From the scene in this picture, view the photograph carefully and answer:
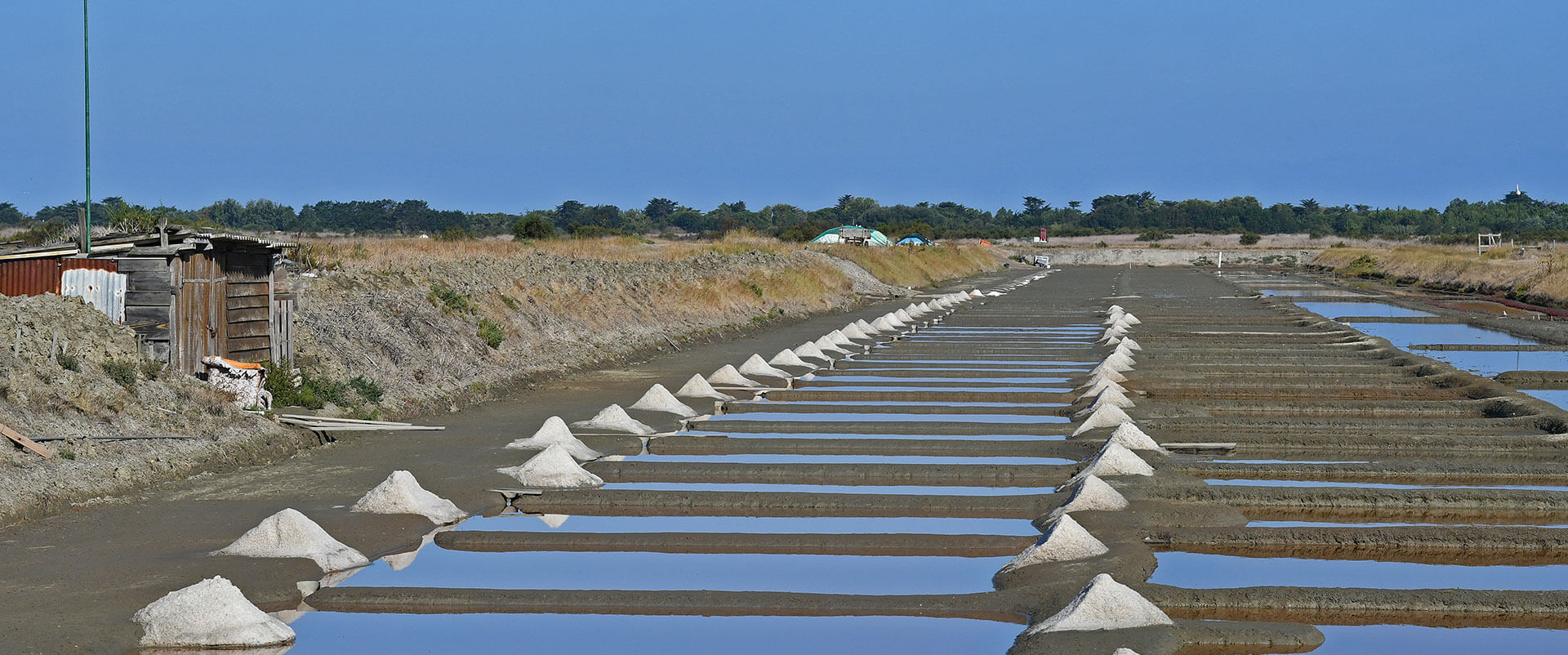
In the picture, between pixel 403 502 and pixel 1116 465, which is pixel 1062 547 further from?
pixel 403 502

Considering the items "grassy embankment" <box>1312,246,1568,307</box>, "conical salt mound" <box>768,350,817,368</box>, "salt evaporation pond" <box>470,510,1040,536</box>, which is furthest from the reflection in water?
"grassy embankment" <box>1312,246,1568,307</box>

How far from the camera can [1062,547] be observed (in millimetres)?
7164

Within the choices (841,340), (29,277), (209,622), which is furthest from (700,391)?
(209,622)

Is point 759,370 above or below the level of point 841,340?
below

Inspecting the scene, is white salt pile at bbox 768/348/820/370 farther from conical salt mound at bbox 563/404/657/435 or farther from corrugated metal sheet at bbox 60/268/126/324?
corrugated metal sheet at bbox 60/268/126/324

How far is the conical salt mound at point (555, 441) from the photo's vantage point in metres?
10.7

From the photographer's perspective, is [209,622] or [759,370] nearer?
[209,622]

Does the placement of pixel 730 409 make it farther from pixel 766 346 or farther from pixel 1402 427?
pixel 766 346

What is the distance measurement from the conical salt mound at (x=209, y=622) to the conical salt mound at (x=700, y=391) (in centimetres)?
869

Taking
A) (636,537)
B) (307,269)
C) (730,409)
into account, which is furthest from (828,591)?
(307,269)

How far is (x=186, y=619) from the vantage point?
228 inches

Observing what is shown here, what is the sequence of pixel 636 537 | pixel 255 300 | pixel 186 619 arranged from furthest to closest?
pixel 255 300 < pixel 636 537 < pixel 186 619

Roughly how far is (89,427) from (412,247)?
21.4 metres

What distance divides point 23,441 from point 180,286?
2.68 meters
